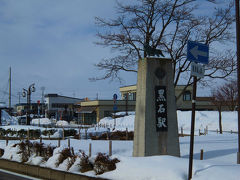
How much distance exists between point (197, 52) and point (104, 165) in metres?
4.09

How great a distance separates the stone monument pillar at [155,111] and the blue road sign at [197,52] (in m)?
4.61

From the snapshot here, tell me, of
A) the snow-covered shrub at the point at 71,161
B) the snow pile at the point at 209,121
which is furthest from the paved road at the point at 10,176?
the snow pile at the point at 209,121

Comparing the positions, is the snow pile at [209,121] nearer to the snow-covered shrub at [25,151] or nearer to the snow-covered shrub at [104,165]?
the snow-covered shrub at [25,151]

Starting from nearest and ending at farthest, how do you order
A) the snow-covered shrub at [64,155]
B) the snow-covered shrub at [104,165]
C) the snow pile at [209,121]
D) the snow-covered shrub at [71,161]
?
the snow-covered shrub at [104,165] < the snow-covered shrub at [71,161] < the snow-covered shrub at [64,155] < the snow pile at [209,121]

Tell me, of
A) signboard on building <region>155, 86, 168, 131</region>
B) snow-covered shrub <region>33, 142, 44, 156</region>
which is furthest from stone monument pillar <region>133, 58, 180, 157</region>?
snow-covered shrub <region>33, 142, 44, 156</region>

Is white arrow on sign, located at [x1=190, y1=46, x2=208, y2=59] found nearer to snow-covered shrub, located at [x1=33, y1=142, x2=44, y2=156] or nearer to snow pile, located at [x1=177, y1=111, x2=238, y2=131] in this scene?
snow-covered shrub, located at [x1=33, y1=142, x2=44, y2=156]

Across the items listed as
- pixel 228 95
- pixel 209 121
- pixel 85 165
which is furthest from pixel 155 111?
pixel 228 95

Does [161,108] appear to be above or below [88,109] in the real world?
above

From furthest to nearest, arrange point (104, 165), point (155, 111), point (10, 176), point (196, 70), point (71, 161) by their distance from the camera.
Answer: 1. point (155, 111)
2. point (10, 176)
3. point (71, 161)
4. point (104, 165)
5. point (196, 70)

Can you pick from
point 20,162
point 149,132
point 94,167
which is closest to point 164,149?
point 149,132

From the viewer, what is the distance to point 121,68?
19.7m

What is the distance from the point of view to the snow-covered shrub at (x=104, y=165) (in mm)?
8922

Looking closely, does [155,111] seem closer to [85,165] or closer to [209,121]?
[85,165]

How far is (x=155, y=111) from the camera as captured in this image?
11.5 meters
